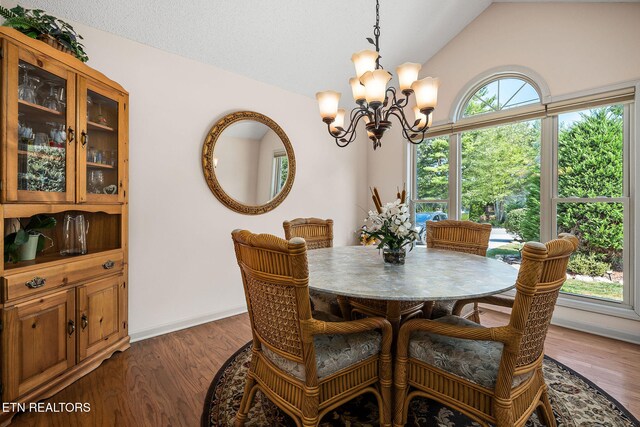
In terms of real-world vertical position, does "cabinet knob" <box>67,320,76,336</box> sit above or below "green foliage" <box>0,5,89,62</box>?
below

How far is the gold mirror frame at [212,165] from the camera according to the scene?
274cm

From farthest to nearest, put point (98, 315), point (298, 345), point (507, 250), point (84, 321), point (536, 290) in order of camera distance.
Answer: point (507, 250), point (98, 315), point (84, 321), point (298, 345), point (536, 290)

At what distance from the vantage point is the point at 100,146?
2029mm

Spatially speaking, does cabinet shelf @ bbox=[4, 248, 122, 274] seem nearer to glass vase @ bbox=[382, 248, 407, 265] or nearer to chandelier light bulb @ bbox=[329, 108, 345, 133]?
chandelier light bulb @ bbox=[329, 108, 345, 133]

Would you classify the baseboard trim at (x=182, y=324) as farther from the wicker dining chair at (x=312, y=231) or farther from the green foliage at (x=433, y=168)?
the green foliage at (x=433, y=168)

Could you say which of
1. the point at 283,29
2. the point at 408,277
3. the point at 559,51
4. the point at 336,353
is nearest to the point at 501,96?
the point at 559,51

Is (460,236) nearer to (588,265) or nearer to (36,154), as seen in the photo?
(588,265)

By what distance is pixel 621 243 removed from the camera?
2525 millimetres

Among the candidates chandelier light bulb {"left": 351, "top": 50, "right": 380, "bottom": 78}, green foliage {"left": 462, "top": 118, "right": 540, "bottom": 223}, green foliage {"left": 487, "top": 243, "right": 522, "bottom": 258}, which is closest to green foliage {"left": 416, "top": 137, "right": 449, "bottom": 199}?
green foliage {"left": 462, "top": 118, "right": 540, "bottom": 223}

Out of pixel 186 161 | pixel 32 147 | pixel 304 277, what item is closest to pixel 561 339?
pixel 304 277

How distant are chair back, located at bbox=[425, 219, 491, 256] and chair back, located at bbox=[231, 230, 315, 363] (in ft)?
5.85

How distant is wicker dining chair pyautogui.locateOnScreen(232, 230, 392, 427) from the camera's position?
1.08 metres

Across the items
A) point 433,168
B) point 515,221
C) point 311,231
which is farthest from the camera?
point 433,168

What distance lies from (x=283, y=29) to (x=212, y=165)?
1454 mm
